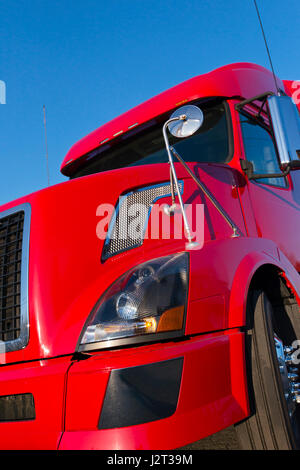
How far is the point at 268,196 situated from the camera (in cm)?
281

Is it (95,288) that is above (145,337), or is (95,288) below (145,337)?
above

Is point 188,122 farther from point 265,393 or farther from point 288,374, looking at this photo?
point 288,374

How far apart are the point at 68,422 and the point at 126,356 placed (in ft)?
1.03

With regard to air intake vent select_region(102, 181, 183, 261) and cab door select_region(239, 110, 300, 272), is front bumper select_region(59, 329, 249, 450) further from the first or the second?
cab door select_region(239, 110, 300, 272)

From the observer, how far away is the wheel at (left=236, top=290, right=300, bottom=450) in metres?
1.74

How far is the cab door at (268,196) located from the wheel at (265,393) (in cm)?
74

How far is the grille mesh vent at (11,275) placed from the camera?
1729 millimetres

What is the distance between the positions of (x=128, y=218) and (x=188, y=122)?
1.87 ft

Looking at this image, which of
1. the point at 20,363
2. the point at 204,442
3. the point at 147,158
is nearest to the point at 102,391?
the point at 20,363

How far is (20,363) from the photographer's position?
1.65m

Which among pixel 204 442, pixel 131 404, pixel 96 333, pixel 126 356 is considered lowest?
pixel 204 442

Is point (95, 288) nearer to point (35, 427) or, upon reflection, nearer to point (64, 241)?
point (64, 241)

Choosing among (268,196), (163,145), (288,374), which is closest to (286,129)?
(268,196)

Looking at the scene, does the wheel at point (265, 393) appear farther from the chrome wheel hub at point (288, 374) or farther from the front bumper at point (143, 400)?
the front bumper at point (143, 400)
